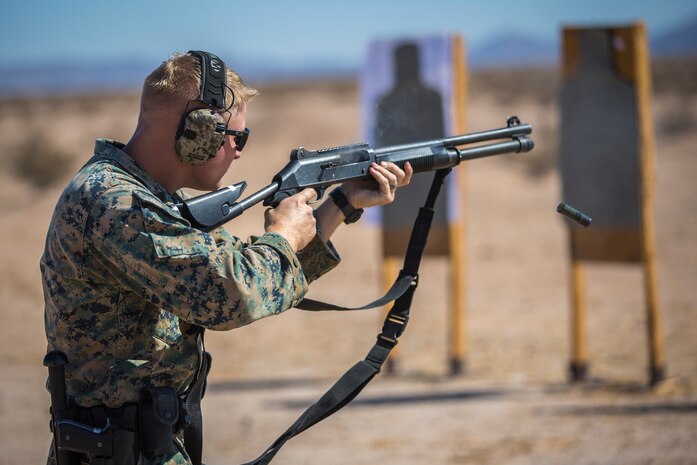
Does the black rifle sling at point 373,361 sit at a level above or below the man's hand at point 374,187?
below

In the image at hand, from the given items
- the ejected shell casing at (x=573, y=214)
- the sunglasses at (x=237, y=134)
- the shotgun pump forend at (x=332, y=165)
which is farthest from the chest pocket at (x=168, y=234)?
the ejected shell casing at (x=573, y=214)

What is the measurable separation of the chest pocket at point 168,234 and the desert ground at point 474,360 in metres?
3.28

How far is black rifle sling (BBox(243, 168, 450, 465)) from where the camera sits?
110 inches

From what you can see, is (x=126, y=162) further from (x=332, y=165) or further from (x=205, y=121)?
(x=332, y=165)

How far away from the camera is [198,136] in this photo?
92.1 inches

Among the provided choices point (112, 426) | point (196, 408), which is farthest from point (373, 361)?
point (112, 426)

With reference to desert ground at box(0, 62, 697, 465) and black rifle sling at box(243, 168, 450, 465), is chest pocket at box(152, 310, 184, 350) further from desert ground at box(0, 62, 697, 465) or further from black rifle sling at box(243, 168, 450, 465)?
desert ground at box(0, 62, 697, 465)

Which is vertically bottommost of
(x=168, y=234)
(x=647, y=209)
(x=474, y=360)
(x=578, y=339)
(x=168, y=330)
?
(x=474, y=360)

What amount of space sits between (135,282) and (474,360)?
6011 millimetres

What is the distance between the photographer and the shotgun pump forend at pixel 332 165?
2443mm

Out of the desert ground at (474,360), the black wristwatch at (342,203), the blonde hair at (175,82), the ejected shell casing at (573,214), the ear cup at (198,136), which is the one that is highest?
the blonde hair at (175,82)

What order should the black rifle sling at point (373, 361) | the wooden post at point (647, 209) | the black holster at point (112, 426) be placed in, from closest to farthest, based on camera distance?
1. the black holster at point (112, 426)
2. the black rifle sling at point (373, 361)
3. the wooden post at point (647, 209)

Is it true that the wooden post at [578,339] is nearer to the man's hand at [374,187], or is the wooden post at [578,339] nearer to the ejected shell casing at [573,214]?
the ejected shell casing at [573,214]

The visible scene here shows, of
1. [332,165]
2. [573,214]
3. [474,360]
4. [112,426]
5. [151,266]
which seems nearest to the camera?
[151,266]
